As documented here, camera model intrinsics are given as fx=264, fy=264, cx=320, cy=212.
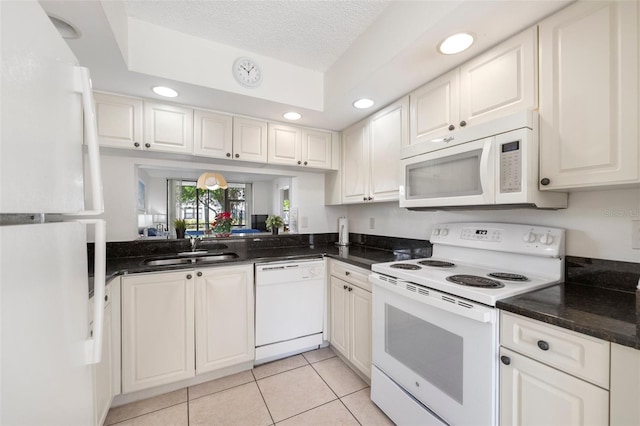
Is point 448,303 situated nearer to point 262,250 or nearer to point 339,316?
point 339,316

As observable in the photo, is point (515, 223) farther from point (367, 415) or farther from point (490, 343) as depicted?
point (367, 415)

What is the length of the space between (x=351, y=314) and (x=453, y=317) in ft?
3.20

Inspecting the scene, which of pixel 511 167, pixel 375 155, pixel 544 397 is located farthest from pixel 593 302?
pixel 375 155

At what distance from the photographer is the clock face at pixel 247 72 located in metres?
1.92

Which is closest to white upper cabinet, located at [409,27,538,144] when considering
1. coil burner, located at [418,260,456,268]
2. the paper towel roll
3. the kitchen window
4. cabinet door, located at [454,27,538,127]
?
cabinet door, located at [454,27,538,127]

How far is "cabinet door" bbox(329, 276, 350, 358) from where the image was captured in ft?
7.01

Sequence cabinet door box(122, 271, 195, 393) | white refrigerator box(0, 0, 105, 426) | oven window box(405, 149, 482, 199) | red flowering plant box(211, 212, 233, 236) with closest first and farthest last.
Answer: white refrigerator box(0, 0, 105, 426)
oven window box(405, 149, 482, 199)
cabinet door box(122, 271, 195, 393)
red flowering plant box(211, 212, 233, 236)

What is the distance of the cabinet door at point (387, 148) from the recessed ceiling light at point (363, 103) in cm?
14

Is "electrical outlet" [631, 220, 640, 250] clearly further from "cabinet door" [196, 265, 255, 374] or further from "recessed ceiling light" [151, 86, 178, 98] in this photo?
"recessed ceiling light" [151, 86, 178, 98]

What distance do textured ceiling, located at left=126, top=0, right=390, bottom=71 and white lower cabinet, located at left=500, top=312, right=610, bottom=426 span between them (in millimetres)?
1821

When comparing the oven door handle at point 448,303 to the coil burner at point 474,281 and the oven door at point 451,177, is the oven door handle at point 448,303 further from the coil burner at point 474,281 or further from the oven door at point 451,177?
the oven door at point 451,177

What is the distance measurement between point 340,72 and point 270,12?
645 millimetres

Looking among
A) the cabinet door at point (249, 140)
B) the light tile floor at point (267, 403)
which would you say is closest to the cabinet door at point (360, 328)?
the light tile floor at point (267, 403)

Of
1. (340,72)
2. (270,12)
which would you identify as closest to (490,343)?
(340,72)
